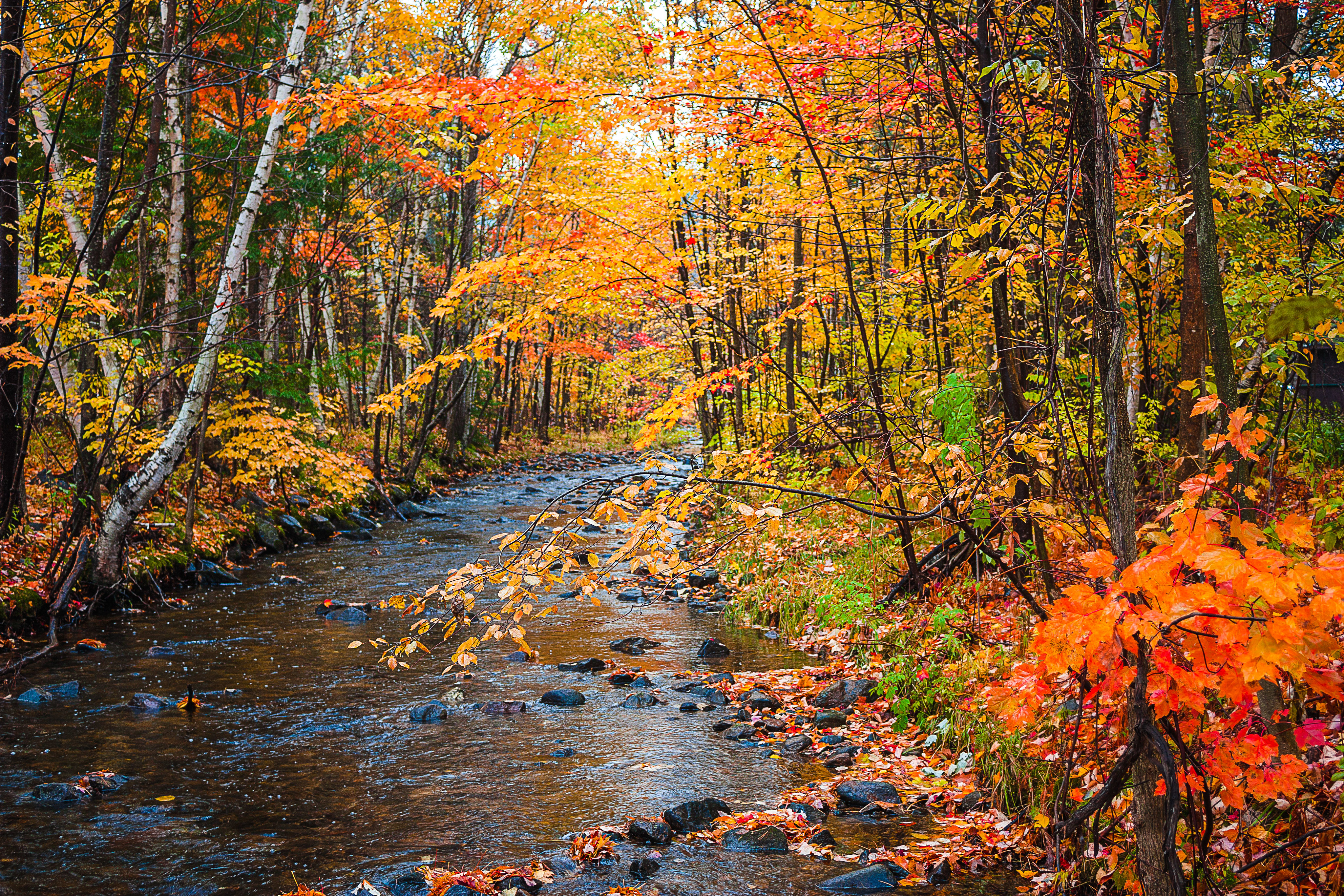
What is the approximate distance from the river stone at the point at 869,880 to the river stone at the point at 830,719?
6.72 ft

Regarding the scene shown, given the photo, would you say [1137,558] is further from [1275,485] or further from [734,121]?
[734,121]

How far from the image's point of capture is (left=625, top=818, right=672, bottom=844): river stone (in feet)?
15.3

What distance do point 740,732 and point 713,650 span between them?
7.00 feet

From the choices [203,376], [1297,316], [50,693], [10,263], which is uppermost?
[10,263]

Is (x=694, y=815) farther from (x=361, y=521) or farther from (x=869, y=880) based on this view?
(x=361, y=521)

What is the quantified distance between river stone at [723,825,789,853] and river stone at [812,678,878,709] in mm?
2076

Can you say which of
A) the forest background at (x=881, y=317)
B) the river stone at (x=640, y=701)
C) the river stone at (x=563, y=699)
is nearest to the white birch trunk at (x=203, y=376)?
the forest background at (x=881, y=317)

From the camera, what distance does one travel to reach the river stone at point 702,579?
1173 cm

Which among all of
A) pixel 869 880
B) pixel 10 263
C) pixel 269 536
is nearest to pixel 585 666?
pixel 869 880

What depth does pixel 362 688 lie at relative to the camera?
7.37 meters

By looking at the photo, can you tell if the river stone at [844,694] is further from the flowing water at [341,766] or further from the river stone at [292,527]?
the river stone at [292,527]

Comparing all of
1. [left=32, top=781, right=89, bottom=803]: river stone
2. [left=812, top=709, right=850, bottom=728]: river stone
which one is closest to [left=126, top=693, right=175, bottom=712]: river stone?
[left=32, top=781, right=89, bottom=803]: river stone

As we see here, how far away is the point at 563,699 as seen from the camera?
7051mm

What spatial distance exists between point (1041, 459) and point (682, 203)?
824 centimetres
